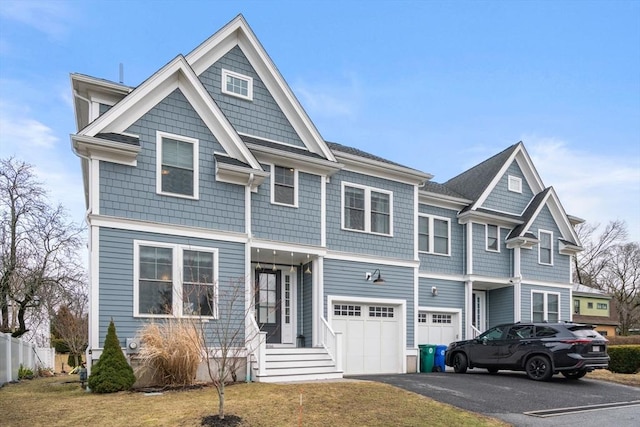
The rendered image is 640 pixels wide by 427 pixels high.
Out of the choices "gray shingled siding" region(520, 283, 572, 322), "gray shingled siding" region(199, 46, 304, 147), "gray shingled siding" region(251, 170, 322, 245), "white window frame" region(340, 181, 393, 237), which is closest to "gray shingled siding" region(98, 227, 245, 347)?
"gray shingled siding" region(251, 170, 322, 245)

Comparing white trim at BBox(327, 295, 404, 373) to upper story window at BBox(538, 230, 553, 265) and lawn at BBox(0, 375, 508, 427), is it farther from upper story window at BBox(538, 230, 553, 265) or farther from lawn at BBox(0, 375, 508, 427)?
upper story window at BBox(538, 230, 553, 265)

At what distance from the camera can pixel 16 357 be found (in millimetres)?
18234

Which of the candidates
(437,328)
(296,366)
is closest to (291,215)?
(296,366)

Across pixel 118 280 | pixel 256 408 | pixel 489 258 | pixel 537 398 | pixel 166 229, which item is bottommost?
pixel 537 398

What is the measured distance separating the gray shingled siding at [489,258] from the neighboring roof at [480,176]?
1518mm

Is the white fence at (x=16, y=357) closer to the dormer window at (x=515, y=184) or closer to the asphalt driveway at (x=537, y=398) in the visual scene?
the asphalt driveway at (x=537, y=398)

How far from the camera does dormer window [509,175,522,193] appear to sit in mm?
22203

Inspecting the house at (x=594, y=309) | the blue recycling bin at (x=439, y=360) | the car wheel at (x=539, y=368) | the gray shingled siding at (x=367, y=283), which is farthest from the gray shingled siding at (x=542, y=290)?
the house at (x=594, y=309)

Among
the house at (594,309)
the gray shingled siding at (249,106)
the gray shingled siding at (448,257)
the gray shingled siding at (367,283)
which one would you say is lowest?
the house at (594,309)

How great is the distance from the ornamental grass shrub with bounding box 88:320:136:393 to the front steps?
312cm

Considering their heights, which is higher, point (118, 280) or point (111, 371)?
point (118, 280)

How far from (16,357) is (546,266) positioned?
68.3ft

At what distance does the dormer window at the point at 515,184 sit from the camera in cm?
2220

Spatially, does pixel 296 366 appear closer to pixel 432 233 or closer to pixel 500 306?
pixel 432 233
